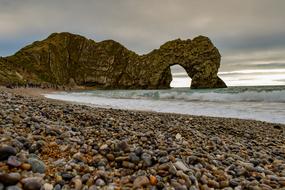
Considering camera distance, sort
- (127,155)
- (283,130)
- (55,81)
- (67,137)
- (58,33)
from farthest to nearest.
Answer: (58,33), (55,81), (283,130), (67,137), (127,155)

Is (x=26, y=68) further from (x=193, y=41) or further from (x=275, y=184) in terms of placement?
(x=275, y=184)

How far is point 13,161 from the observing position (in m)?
3.65

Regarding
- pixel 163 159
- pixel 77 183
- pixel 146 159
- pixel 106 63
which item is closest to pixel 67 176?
pixel 77 183

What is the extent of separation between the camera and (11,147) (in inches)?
153

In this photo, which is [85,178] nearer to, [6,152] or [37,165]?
[37,165]

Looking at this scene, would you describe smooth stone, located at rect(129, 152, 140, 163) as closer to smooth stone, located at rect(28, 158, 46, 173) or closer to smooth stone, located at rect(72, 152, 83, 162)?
smooth stone, located at rect(72, 152, 83, 162)

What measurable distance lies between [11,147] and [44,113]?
4023 millimetres

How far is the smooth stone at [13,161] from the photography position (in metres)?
3.60

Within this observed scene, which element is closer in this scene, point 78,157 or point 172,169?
point 172,169

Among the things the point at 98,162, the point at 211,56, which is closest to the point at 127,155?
the point at 98,162

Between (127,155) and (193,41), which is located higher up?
(193,41)

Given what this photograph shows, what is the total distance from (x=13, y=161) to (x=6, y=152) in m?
0.21

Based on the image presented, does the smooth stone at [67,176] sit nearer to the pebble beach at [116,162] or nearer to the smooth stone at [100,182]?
the pebble beach at [116,162]

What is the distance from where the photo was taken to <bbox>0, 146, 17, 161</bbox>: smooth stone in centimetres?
374
